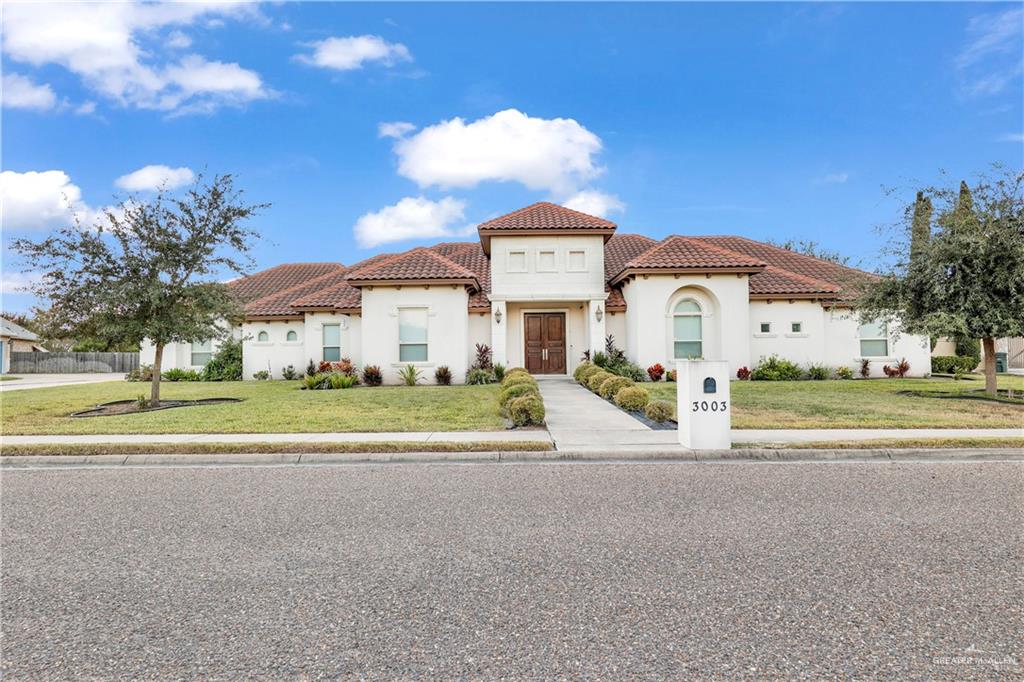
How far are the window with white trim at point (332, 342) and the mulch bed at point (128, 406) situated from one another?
7.46 meters

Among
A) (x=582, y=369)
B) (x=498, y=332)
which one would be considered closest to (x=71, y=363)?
(x=498, y=332)

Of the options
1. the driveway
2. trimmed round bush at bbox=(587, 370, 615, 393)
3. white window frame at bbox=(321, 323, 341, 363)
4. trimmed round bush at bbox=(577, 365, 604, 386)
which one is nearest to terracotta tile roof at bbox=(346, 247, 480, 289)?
white window frame at bbox=(321, 323, 341, 363)

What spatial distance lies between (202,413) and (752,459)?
11445 millimetres

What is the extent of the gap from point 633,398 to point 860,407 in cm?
528

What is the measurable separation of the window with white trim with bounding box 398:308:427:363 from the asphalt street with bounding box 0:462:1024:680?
48.2 ft

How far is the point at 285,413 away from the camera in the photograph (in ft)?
42.5

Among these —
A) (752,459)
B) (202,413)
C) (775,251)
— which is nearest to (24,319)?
(202,413)

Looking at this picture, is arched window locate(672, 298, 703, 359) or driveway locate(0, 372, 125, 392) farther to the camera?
driveway locate(0, 372, 125, 392)

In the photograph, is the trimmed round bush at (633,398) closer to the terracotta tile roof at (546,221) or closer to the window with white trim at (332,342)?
the terracotta tile roof at (546,221)

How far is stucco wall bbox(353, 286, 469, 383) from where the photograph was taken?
21.3 metres

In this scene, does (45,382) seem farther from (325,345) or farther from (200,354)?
(325,345)

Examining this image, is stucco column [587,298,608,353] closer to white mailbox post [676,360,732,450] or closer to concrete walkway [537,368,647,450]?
concrete walkway [537,368,647,450]

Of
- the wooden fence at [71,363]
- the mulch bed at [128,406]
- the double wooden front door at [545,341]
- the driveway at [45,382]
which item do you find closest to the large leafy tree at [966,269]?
the double wooden front door at [545,341]

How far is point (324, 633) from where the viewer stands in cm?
324
